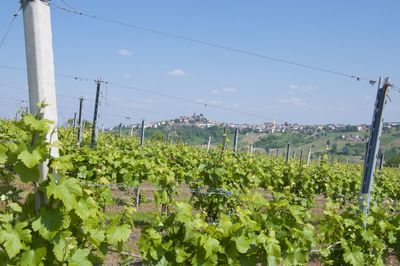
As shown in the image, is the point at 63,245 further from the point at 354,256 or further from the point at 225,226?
the point at 354,256

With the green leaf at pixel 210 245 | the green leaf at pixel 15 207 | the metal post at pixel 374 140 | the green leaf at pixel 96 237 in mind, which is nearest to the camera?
the green leaf at pixel 15 207

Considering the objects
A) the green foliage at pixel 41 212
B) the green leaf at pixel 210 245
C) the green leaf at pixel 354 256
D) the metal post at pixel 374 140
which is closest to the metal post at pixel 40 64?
the green foliage at pixel 41 212

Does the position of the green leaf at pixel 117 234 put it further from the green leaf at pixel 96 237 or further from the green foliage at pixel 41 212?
the green foliage at pixel 41 212

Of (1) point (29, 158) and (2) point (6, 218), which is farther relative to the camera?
(2) point (6, 218)

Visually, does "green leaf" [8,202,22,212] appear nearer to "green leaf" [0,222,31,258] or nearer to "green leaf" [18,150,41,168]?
"green leaf" [0,222,31,258]

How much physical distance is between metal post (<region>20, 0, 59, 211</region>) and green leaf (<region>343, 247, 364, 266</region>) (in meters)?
3.14

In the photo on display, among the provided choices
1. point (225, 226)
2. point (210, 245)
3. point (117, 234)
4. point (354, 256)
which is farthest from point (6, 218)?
point (354, 256)

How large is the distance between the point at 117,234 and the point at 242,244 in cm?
107

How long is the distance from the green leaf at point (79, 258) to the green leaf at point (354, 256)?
9.21 feet

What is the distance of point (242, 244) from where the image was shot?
361 centimetres

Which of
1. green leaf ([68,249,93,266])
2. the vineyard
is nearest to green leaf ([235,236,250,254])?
the vineyard

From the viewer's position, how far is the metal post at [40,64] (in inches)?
112

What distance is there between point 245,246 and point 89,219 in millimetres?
1291

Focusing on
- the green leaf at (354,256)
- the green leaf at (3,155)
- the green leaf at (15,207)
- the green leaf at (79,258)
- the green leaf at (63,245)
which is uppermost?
the green leaf at (3,155)
